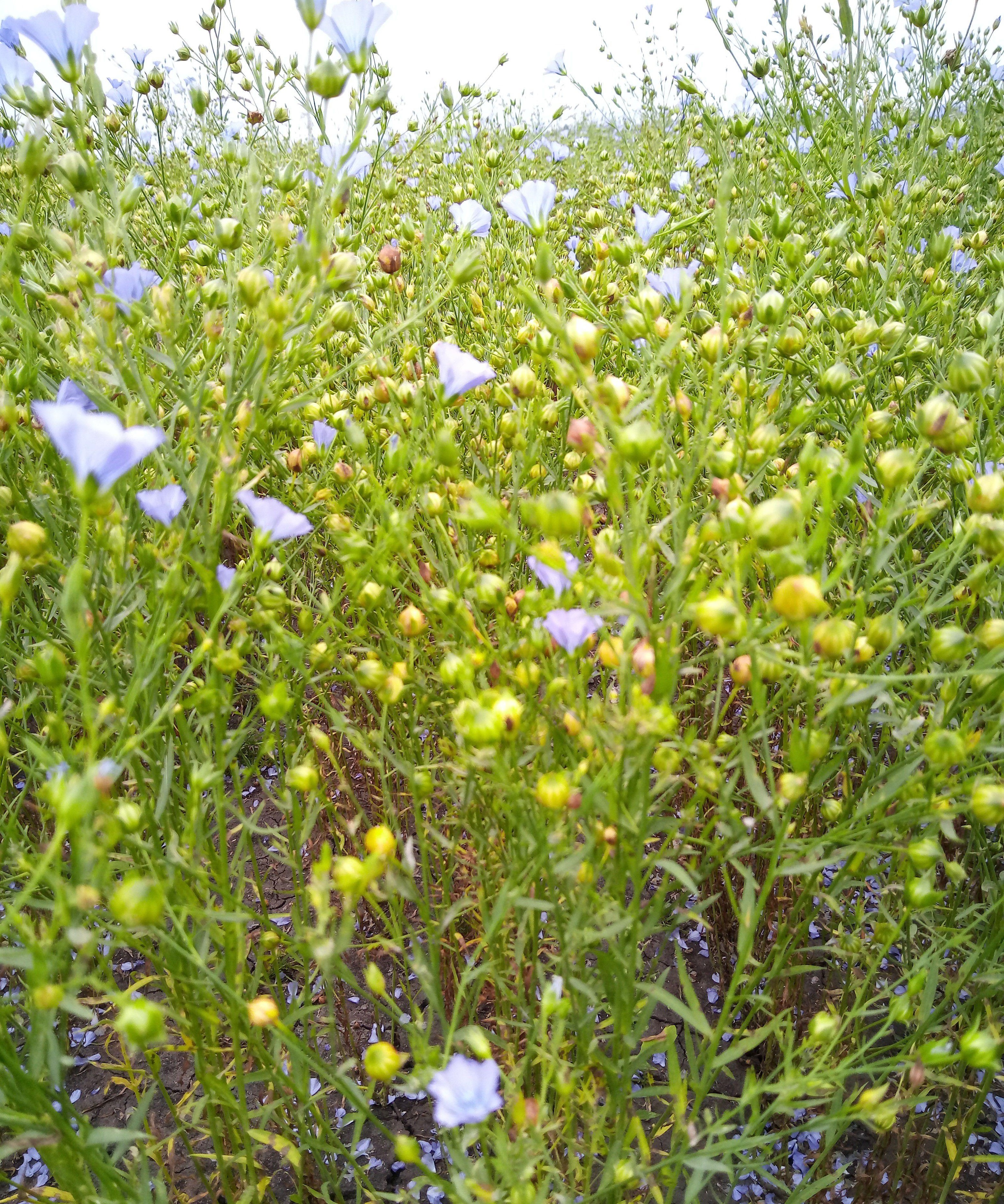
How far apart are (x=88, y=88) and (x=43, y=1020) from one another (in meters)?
1.06

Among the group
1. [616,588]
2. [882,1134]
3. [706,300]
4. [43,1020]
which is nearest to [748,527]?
[616,588]

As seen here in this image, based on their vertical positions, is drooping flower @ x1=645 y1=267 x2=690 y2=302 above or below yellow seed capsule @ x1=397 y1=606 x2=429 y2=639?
above

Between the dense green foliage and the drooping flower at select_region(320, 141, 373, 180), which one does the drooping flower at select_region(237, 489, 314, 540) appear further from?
the drooping flower at select_region(320, 141, 373, 180)

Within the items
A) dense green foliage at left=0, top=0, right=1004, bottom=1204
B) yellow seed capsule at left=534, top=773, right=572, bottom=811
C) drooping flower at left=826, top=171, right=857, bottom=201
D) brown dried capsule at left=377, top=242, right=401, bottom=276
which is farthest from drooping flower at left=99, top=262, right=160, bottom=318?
drooping flower at left=826, top=171, right=857, bottom=201

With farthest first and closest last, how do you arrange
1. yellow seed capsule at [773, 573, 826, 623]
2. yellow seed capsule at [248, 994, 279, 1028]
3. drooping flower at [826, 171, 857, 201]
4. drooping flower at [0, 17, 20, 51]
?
1. drooping flower at [826, 171, 857, 201]
2. drooping flower at [0, 17, 20, 51]
3. yellow seed capsule at [248, 994, 279, 1028]
4. yellow seed capsule at [773, 573, 826, 623]

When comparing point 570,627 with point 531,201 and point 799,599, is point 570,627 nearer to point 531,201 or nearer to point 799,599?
point 799,599

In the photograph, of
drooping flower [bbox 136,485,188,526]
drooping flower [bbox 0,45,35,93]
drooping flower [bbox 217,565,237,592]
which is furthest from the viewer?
drooping flower [bbox 0,45,35,93]

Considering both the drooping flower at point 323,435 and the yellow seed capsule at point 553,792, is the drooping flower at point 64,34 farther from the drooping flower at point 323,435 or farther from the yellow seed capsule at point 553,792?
the yellow seed capsule at point 553,792

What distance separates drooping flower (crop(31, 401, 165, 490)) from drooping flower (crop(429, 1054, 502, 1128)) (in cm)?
54

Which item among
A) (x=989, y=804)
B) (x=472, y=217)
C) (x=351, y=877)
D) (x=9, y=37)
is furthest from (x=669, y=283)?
(x=9, y=37)

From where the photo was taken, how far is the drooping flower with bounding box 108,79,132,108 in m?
1.80

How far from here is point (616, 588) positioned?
2.33ft

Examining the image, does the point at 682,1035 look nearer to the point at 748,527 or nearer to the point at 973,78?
the point at 748,527

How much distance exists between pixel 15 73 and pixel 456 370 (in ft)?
2.61
